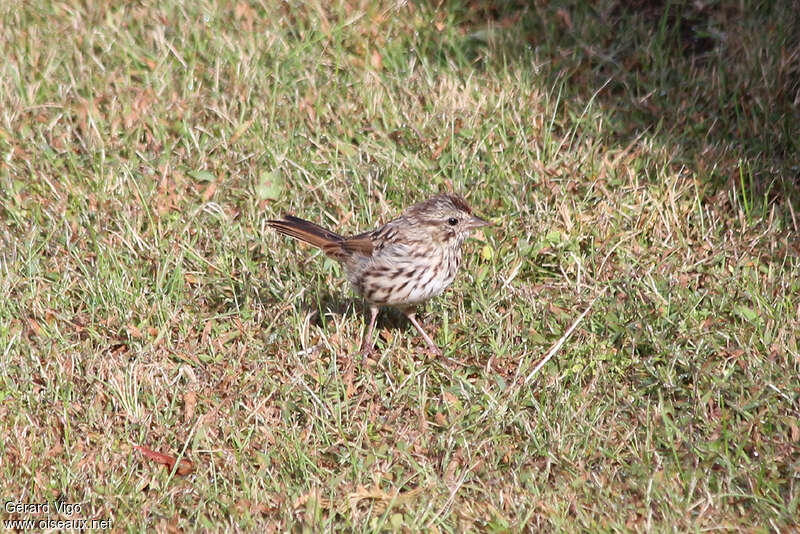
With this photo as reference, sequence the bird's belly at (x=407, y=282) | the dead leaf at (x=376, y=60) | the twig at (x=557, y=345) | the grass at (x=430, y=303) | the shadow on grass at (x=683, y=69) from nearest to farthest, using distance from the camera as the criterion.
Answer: the grass at (x=430, y=303) → the twig at (x=557, y=345) → the bird's belly at (x=407, y=282) → the shadow on grass at (x=683, y=69) → the dead leaf at (x=376, y=60)

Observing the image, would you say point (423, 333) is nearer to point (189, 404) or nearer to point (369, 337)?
point (369, 337)

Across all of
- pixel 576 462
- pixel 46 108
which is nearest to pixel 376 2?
pixel 46 108

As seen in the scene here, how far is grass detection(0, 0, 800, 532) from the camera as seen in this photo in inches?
195

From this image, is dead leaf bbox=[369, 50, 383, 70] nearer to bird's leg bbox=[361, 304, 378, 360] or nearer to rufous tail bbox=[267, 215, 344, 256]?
rufous tail bbox=[267, 215, 344, 256]

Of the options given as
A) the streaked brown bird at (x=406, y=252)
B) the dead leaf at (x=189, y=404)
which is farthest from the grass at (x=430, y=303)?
the streaked brown bird at (x=406, y=252)

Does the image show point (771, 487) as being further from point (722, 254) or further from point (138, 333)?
point (138, 333)

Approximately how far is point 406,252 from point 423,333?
47 cm

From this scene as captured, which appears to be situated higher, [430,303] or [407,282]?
[407,282]

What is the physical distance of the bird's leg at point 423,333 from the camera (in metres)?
5.83

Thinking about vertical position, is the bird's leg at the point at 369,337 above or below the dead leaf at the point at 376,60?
below

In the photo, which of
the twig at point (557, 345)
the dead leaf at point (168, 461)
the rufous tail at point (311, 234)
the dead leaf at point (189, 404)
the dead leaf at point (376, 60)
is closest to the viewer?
the dead leaf at point (168, 461)

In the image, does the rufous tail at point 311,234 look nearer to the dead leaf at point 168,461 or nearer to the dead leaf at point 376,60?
the dead leaf at point 168,461

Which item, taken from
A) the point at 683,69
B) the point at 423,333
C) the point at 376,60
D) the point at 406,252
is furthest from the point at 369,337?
the point at 683,69

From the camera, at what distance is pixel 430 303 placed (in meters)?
6.28
